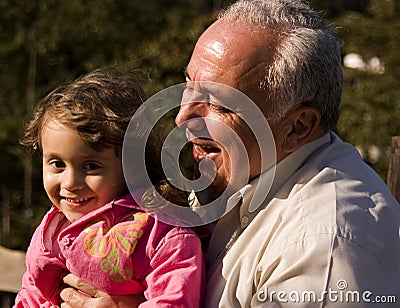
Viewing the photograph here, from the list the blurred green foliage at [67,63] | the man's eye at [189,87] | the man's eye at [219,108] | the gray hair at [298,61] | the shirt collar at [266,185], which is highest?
the gray hair at [298,61]

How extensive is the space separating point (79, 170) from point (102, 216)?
170mm

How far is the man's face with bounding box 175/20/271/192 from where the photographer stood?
269 centimetres

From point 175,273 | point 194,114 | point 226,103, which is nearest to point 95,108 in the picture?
point 194,114

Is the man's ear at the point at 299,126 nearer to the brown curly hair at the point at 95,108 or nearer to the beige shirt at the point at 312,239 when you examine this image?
the beige shirt at the point at 312,239

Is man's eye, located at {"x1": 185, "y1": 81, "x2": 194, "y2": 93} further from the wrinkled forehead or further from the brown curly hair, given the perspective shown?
the brown curly hair

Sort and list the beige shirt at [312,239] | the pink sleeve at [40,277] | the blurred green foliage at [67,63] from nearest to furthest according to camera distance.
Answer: the beige shirt at [312,239], the pink sleeve at [40,277], the blurred green foliage at [67,63]

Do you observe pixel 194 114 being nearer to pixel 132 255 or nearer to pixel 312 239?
pixel 132 255

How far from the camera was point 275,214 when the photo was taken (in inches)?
103

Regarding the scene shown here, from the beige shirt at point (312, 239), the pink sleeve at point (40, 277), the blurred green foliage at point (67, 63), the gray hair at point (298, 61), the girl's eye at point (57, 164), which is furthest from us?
the blurred green foliage at point (67, 63)

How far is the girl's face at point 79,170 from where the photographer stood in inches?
106

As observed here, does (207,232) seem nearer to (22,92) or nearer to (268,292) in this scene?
(268,292)

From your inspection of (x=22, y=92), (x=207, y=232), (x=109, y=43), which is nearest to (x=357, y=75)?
(x=109, y=43)

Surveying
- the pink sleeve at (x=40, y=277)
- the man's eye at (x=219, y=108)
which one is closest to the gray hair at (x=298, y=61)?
the man's eye at (x=219, y=108)

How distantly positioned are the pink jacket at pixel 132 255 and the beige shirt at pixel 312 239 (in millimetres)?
128
